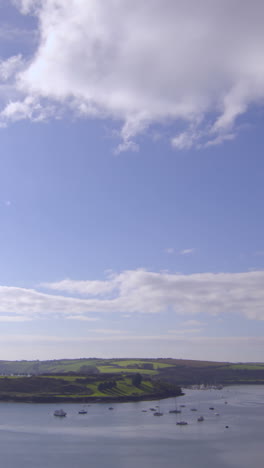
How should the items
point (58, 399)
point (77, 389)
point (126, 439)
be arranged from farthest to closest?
1. point (77, 389)
2. point (58, 399)
3. point (126, 439)

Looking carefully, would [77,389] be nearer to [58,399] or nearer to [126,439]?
[58,399]

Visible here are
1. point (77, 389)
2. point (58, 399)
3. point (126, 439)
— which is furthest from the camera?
point (77, 389)

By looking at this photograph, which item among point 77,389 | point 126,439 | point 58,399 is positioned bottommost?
point 126,439

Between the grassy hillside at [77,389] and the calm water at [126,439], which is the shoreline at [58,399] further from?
the calm water at [126,439]

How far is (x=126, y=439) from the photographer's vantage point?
56125mm

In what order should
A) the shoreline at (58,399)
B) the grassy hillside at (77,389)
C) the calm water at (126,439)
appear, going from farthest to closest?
the grassy hillside at (77,389) → the shoreline at (58,399) → the calm water at (126,439)

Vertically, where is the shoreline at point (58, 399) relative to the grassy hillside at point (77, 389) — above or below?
below

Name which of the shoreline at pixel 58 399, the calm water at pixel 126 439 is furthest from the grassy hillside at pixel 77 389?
the calm water at pixel 126 439

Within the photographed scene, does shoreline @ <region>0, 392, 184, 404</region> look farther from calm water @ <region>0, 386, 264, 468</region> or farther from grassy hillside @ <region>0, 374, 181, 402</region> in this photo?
calm water @ <region>0, 386, 264, 468</region>

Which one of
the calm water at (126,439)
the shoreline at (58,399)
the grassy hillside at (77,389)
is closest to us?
the calm water at (126,439)

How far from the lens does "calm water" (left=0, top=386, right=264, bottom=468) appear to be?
45.3 meters

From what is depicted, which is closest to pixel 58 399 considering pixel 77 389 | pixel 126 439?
pixel 77 389

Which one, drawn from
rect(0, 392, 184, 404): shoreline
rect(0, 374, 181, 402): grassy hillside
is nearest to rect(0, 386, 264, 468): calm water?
rect(0, 392, 184, 404): shoreline

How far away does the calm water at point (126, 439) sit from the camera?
45.3m
